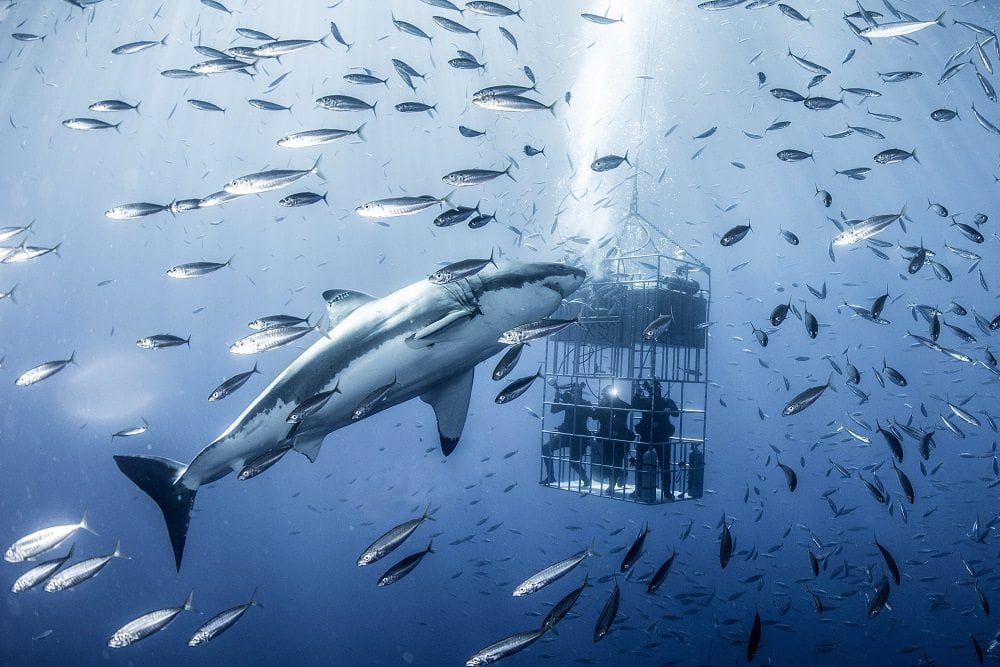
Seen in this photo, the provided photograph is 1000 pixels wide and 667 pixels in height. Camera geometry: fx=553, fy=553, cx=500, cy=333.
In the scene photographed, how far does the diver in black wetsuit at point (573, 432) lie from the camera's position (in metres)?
9.45

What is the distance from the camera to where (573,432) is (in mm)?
9516

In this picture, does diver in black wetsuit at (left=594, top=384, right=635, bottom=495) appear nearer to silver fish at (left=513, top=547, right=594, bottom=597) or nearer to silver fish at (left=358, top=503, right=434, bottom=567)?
silver fish at (left=513, top=547, right=594, bottom=597)

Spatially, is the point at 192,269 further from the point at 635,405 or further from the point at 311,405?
the point at 635,405

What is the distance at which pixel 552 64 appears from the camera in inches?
952

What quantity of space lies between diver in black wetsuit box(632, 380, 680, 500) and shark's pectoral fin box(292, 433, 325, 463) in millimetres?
5417

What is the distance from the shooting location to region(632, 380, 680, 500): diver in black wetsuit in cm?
862

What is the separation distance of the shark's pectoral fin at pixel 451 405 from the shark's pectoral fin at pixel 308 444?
955mm

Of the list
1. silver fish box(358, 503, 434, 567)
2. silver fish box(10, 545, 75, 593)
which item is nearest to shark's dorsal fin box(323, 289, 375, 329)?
silver fish box(358, 503, 434, 567)

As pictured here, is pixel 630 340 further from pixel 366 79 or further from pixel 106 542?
pixel 106 542

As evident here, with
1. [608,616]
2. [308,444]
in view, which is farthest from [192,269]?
[608,616]

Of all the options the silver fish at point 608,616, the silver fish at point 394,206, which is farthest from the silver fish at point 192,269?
the silver fish at point 608,616

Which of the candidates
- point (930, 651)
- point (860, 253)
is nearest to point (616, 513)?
point (930, 651)

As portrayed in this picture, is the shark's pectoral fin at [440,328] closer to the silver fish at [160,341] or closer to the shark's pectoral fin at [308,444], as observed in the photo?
the shark's pectoral fin at [308,444]

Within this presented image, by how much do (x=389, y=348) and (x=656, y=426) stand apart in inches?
232
